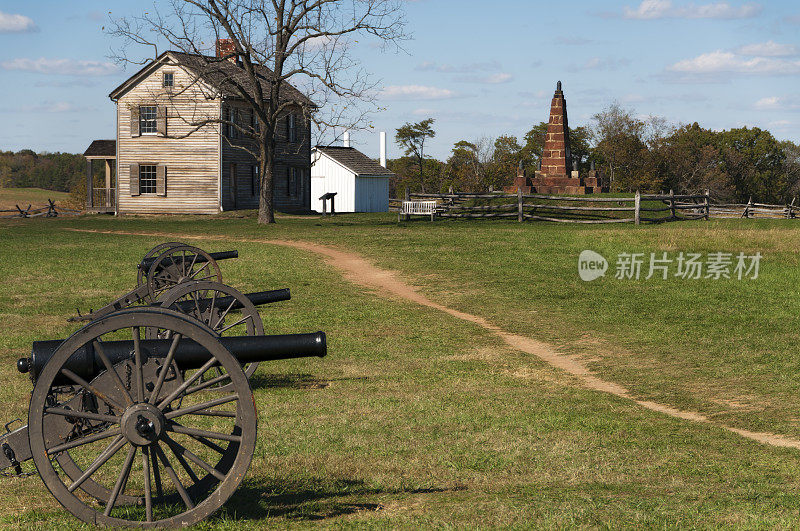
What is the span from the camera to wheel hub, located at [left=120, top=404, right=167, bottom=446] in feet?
17.5

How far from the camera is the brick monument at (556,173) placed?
4406cm

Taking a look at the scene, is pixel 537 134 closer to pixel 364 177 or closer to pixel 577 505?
pixel 364 177

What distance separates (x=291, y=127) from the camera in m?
54.1

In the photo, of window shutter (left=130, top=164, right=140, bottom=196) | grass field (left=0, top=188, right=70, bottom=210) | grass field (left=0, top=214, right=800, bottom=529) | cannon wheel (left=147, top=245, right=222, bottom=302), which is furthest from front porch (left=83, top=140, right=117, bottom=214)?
grass field (left=0, top=188, right=70, bottom=210)

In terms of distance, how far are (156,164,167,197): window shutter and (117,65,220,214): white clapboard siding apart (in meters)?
0.16

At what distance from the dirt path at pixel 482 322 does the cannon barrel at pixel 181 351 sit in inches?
204

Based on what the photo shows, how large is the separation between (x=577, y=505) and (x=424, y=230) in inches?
1170

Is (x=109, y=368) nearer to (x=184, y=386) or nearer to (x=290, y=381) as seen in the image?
(x=184, y=386)

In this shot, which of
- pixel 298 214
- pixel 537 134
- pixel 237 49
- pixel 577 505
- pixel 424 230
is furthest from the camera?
pixel 537 134

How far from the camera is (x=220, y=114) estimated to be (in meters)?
46.3

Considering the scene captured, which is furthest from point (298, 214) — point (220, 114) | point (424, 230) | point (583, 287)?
point (583, 287)

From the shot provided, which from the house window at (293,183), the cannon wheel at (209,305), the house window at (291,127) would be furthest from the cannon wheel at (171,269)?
the house window at (291,127)

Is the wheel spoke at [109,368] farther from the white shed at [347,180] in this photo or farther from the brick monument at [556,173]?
the white shed at [347,180]

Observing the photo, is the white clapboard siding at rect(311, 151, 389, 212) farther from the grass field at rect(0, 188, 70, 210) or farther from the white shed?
the grass field at rect(0, 188, 70, 210)
